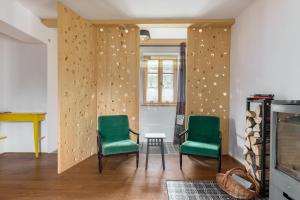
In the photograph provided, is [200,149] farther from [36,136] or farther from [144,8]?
[36,136]

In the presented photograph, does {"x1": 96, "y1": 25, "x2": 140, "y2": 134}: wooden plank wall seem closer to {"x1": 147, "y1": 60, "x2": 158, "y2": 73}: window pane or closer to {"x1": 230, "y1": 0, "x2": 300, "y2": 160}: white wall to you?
{"x1": 147, "y1": 60, "x2": 158, "y2": 73}: window pane

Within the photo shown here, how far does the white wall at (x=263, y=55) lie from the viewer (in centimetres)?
249

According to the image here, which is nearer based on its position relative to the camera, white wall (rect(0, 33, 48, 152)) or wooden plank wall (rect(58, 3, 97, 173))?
wooden plank wall (rect(58, 3, 97, 173))

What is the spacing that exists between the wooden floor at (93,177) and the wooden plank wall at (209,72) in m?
1.02

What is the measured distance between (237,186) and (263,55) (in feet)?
5.84

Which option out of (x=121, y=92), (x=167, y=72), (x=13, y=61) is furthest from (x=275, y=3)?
(x=13, y=61)

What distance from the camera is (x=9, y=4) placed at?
3350 mm

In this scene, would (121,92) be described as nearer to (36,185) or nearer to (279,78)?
(36,185)

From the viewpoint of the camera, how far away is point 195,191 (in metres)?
2.87

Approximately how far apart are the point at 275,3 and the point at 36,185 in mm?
3862

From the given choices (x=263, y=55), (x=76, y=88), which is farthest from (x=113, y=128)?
(x=263, y=55)

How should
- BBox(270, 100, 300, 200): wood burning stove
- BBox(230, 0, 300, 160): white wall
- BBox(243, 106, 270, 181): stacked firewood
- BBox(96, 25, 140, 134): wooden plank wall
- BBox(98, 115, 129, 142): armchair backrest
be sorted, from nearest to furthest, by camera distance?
1. BBox(270, 100, 300, 200): wood burning stove
2. BBox(230, 0, 300, 160): white wall
3. BBox(243, 106, 270, 181): stacked firewood
4. BBox(98, 115, 129, 142): armchair backrest
5. BBox(96, 25, 140, 134): wooden plank wall

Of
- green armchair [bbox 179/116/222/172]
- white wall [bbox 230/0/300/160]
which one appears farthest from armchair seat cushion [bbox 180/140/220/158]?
white wall [bbox 230/0/300/160]

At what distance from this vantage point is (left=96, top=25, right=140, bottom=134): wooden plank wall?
473 centimetres
